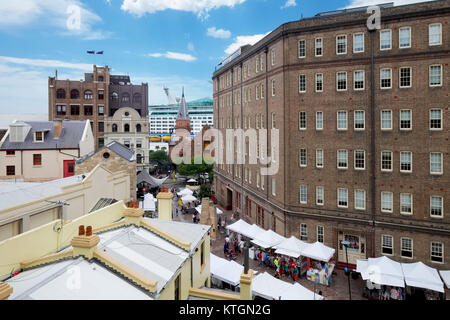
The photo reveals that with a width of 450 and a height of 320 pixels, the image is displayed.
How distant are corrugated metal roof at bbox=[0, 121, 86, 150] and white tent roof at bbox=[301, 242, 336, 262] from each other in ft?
86.7

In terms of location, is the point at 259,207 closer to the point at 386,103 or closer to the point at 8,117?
the point at 386,103

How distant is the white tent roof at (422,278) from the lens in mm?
20453

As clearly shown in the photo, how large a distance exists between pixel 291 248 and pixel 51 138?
90.4 feet

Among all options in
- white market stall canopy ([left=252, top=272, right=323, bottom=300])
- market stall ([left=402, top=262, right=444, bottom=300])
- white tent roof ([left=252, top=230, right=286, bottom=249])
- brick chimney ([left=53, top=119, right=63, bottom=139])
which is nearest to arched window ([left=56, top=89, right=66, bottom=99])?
brick chimney ([left=53, top=119, right=63, bottom=139])

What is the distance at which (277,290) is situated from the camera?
1952 cm

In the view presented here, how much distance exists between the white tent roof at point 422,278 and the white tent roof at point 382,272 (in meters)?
0.41

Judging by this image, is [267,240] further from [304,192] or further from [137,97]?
[137,97]

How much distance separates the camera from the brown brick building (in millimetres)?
26156

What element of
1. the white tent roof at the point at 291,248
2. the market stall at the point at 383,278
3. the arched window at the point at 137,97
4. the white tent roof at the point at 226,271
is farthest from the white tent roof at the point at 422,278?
the arched window at the point at 137,97

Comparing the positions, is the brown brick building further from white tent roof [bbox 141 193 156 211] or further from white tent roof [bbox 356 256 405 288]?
white tent roof [bbox 141 193 156 211]

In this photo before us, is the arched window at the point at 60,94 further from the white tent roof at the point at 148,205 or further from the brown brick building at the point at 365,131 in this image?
the brown brick building at the point at 365,131

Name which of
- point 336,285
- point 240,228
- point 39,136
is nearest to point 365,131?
point 336,285
